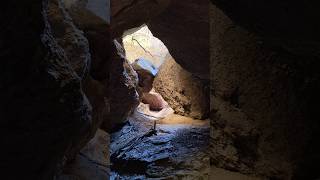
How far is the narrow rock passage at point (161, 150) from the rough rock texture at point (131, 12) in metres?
1.59

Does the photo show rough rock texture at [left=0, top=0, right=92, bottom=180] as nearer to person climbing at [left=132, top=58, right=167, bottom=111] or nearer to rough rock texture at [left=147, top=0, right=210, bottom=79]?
rough rock texture at [left=147, top=0, right=210, bottom=79]

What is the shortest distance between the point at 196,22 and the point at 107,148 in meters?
2.48

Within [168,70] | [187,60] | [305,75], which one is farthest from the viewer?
[168,70]

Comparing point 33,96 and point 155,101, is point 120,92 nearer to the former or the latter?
point 155,101

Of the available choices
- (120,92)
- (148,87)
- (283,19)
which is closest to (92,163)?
(283,19)

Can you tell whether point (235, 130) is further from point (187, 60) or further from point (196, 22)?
point (187, 60)

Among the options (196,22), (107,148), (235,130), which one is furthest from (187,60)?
(235,130)

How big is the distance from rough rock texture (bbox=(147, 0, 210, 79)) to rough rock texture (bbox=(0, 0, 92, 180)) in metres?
3.70

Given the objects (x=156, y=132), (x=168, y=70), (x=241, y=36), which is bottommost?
(x=156, y=132)

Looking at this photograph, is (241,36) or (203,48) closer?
(241,36)

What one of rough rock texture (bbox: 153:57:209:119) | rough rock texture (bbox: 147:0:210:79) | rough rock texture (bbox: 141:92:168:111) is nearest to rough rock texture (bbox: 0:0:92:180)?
rough rock texture (bbox: 147:0:210:79)

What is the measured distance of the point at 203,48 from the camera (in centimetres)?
583

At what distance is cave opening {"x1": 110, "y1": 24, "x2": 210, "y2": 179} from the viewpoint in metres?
4.94

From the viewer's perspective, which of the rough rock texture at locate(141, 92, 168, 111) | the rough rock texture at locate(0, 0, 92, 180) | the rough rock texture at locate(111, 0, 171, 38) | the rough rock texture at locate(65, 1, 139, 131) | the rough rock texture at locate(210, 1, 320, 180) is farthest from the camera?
the rough rock texture at locate(141, 92, 168, 111)
